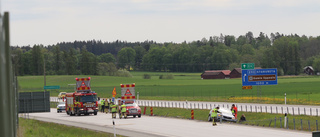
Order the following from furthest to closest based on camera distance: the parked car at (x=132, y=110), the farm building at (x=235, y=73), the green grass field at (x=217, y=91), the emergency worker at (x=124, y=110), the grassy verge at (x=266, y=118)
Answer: the farm building at (x=235, y=73) → the green grass field at (x=217, y=91) → the parked car at (x=132, y=110) → the emergency worker at (x=124, y=110) → the grassy verge at (x=266, y=118)

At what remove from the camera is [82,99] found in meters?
49.8

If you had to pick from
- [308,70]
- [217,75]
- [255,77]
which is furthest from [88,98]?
[308,70]

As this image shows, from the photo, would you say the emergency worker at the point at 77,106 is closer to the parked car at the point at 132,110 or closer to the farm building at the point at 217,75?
the parked car at the point at 132,110

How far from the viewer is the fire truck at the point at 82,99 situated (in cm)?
4931

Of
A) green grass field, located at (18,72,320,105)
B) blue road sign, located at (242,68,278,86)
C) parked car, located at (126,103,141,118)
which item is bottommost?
green grass field, located at (18,72,320,105)

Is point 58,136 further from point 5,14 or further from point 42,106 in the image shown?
point 5,14

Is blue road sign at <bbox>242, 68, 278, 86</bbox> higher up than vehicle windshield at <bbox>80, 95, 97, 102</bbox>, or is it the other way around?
blue road sign at <bbox>242, 68, 278, 86</bbox>

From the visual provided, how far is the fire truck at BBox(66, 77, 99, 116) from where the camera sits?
49312mm

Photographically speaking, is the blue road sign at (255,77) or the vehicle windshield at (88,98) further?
the blue road sign at (255,77)

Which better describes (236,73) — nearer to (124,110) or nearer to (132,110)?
(132,110)

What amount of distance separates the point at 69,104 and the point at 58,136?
22574mm

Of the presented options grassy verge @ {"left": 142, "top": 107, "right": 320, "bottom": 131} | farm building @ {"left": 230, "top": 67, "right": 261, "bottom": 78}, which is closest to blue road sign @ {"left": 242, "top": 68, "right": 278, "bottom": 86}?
grassy verge @ {"left": 142, "top": 107, "right": 320, "bottom": 131}

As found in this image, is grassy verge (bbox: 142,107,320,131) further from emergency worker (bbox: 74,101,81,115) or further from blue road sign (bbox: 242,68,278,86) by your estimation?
blue road sign (bbox: 242,68,278,86)

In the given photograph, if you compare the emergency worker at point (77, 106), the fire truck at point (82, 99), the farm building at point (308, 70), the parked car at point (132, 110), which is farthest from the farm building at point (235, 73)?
the parked car at point (132, 110)
